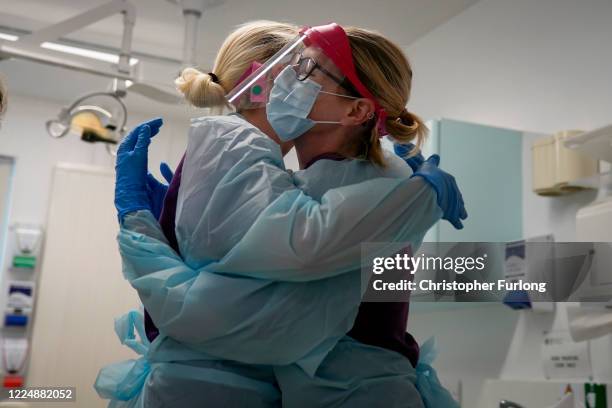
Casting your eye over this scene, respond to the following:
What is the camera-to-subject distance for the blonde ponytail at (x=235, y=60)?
138 centimetres

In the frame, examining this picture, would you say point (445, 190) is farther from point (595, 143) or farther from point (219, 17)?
point (219, 17)

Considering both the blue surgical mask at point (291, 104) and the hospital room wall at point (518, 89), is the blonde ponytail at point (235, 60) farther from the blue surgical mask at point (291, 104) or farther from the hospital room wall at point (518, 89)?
the hospital room wall at point (518, 89)

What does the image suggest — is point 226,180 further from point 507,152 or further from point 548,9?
point 548,9

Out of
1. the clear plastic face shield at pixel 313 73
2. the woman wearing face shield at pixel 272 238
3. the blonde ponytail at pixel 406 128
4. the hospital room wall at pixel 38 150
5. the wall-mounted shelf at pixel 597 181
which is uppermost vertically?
the hospital room wall at pixel 38 150

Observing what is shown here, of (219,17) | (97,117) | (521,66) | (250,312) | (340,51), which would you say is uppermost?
(219,17)

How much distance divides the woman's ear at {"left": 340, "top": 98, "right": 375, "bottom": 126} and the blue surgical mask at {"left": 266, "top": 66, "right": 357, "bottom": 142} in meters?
0.02

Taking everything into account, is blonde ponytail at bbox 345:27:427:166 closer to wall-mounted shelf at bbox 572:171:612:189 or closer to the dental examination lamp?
wall-mounted shelf at bbox 572:171:612:189

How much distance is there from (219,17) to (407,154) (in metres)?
2.38

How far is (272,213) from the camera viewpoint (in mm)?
1067

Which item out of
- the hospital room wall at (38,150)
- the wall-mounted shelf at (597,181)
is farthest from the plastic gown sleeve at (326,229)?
the hospital room wall at (38,150)

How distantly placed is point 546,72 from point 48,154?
3122 mm

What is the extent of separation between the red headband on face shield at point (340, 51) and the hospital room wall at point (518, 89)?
4.76 ft

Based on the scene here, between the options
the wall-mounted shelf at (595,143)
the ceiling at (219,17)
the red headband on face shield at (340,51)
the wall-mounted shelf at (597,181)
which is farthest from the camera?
the ceiling at (219,17)

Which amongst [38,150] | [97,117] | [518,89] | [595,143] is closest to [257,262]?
[595,143]
